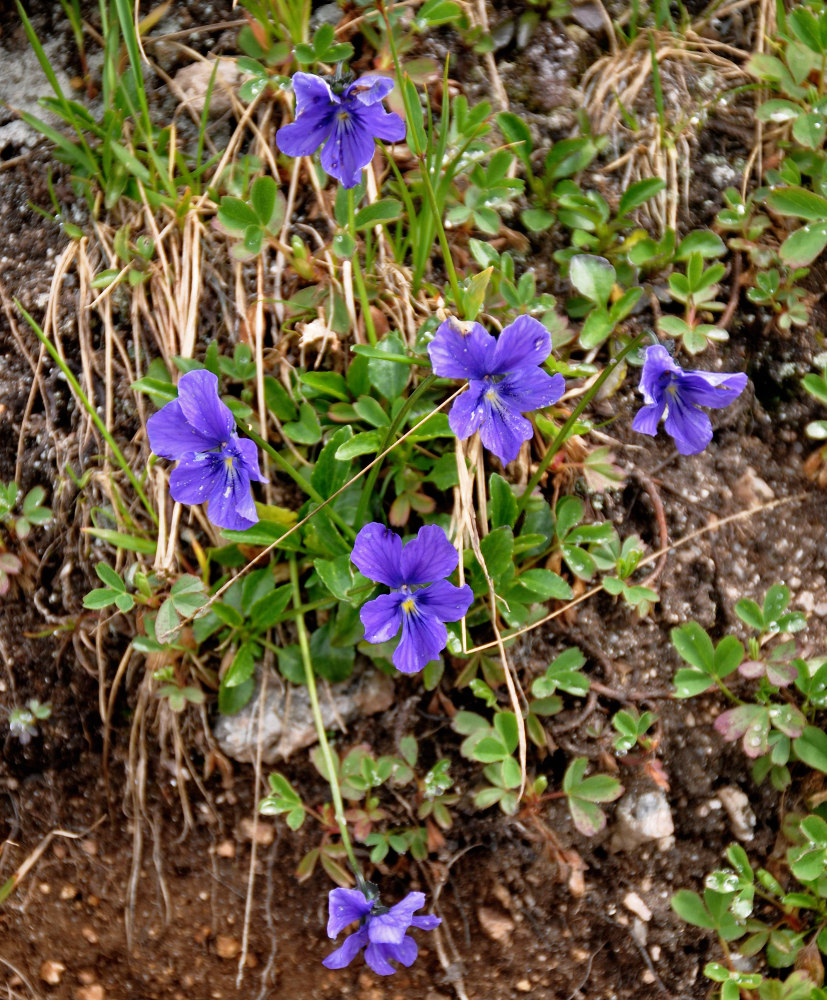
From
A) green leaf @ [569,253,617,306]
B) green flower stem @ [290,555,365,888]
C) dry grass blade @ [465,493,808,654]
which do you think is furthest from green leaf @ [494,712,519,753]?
green leaf @ [569,253,617,306]

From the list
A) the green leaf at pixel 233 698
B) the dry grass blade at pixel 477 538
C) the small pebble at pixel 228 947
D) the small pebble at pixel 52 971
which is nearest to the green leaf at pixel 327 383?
the dry grass blade at pixel 477 538

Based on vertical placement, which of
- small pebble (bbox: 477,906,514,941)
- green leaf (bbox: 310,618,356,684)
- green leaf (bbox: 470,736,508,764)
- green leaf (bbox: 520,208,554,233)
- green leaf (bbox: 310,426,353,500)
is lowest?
small pebble (bbox: 477,906,514,941)

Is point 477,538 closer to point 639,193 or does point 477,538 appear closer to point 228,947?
point 639,193

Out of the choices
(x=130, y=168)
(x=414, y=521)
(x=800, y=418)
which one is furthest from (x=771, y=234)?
(x=130, y=168)

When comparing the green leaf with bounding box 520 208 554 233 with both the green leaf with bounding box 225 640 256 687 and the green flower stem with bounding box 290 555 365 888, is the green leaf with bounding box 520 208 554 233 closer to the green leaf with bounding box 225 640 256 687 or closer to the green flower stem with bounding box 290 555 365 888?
the green flower stem with bounding box 290 555 365 888

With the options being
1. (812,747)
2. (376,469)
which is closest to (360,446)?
(376,469)

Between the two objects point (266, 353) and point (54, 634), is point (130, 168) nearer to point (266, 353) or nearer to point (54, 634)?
point (266, 353)
